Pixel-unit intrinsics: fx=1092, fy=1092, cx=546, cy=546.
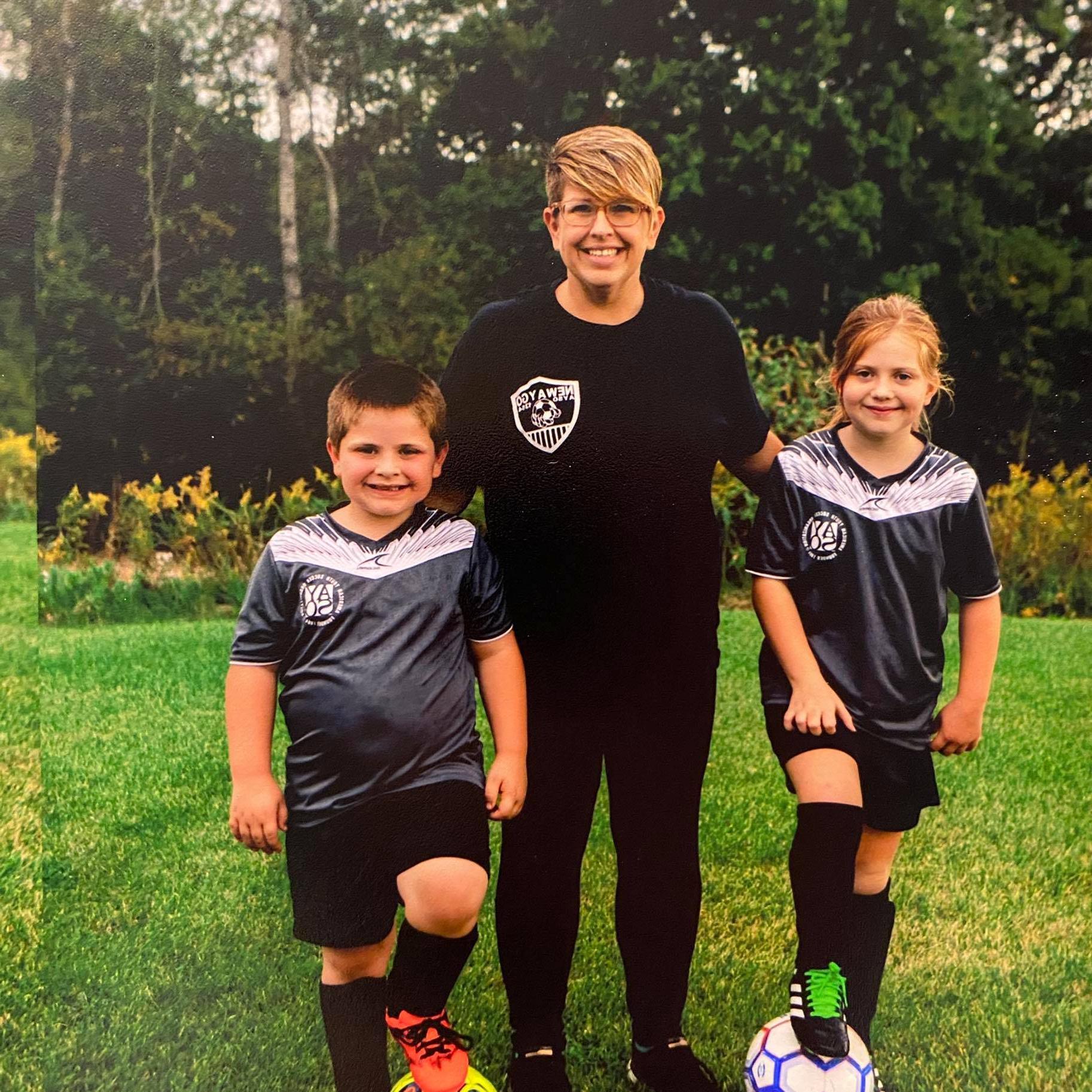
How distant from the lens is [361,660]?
2.90m

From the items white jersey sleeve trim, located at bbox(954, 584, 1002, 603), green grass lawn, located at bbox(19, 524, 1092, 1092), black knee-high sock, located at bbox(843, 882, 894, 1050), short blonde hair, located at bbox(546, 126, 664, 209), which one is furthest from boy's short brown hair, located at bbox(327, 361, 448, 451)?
black knee-high sock, located at bbox(843, 882, 894, 1050)

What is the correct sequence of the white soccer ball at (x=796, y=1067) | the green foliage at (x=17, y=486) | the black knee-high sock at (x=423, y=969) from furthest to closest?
the green foliage at (x=17, y=486) < the white soccer ball at (x=796, y=1067) < the black knee-high sock at (x=423, y=969)

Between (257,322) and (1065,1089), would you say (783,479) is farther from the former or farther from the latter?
(1065,1089)

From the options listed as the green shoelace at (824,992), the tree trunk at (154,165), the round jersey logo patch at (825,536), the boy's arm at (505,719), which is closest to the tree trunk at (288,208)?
the tree trunk at (154,165)

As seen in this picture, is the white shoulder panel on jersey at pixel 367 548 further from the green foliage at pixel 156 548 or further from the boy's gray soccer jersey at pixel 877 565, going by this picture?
the boy's gray soccer jersey at pixel 877 565

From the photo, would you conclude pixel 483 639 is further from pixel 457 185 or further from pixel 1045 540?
pixel 1045 540

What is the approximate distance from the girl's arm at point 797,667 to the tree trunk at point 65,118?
237 cm

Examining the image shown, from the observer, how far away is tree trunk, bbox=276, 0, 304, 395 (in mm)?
3361

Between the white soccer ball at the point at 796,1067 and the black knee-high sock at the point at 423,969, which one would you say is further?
the white soccer ball at the point at 796,1067

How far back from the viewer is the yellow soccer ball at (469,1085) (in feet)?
9.59

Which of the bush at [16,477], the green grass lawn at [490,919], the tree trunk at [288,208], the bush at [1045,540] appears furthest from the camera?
the bush at [16,477]

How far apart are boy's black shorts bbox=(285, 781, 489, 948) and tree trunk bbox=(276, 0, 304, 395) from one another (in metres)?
1.33

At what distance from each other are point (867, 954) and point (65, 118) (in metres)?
3.46

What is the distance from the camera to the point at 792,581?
3.11 m
